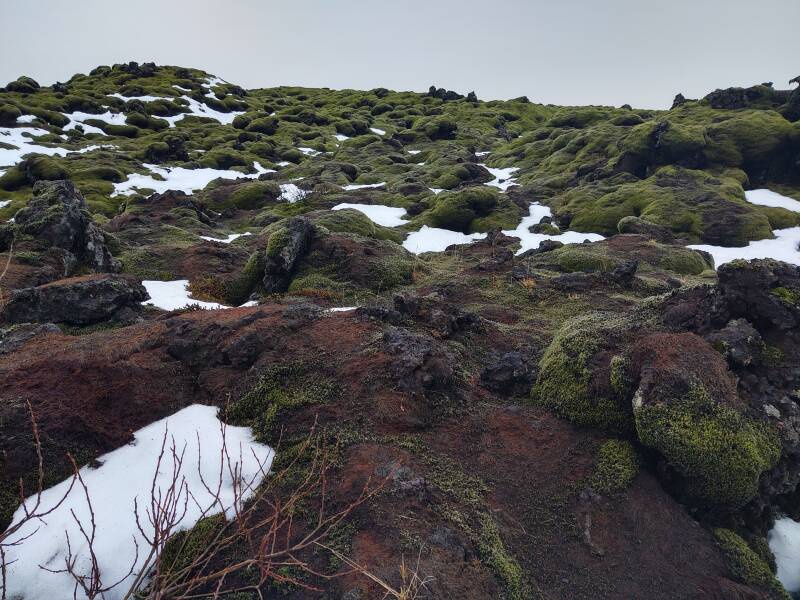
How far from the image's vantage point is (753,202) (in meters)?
31.9

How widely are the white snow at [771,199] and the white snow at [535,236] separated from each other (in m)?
13.3

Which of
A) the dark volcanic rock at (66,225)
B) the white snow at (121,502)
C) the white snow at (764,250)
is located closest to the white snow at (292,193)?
the dark volcanic rock at (66,225)

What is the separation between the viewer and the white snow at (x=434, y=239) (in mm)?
29031

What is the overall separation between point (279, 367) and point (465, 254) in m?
16.7

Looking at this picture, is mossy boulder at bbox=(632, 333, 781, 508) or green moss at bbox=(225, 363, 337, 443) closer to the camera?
mossy boulder at bbox=(632, 333, 781, 508)

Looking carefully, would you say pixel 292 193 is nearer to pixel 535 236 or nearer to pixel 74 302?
pixel 535 236

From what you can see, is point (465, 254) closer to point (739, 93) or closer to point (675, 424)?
point (675, 424)

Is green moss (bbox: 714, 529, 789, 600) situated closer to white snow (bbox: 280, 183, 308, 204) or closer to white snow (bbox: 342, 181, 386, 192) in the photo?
white snow (bbox: 280, 183, 308, 204)

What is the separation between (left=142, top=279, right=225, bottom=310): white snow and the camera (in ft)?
50.1

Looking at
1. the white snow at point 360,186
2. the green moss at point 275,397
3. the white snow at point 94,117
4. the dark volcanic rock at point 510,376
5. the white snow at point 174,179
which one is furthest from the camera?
the white snow at point 94,117

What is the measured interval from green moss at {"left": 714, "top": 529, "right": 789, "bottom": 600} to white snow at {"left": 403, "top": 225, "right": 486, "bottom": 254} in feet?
73.8

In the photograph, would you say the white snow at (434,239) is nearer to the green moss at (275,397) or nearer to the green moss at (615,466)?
the green moss at (275,397)

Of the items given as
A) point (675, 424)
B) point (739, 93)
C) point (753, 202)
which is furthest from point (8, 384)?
point (739, 93)

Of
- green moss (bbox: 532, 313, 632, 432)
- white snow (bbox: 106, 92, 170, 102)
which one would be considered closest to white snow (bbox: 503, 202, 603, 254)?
green moss (bbox: 532, 313, 632, 432)
